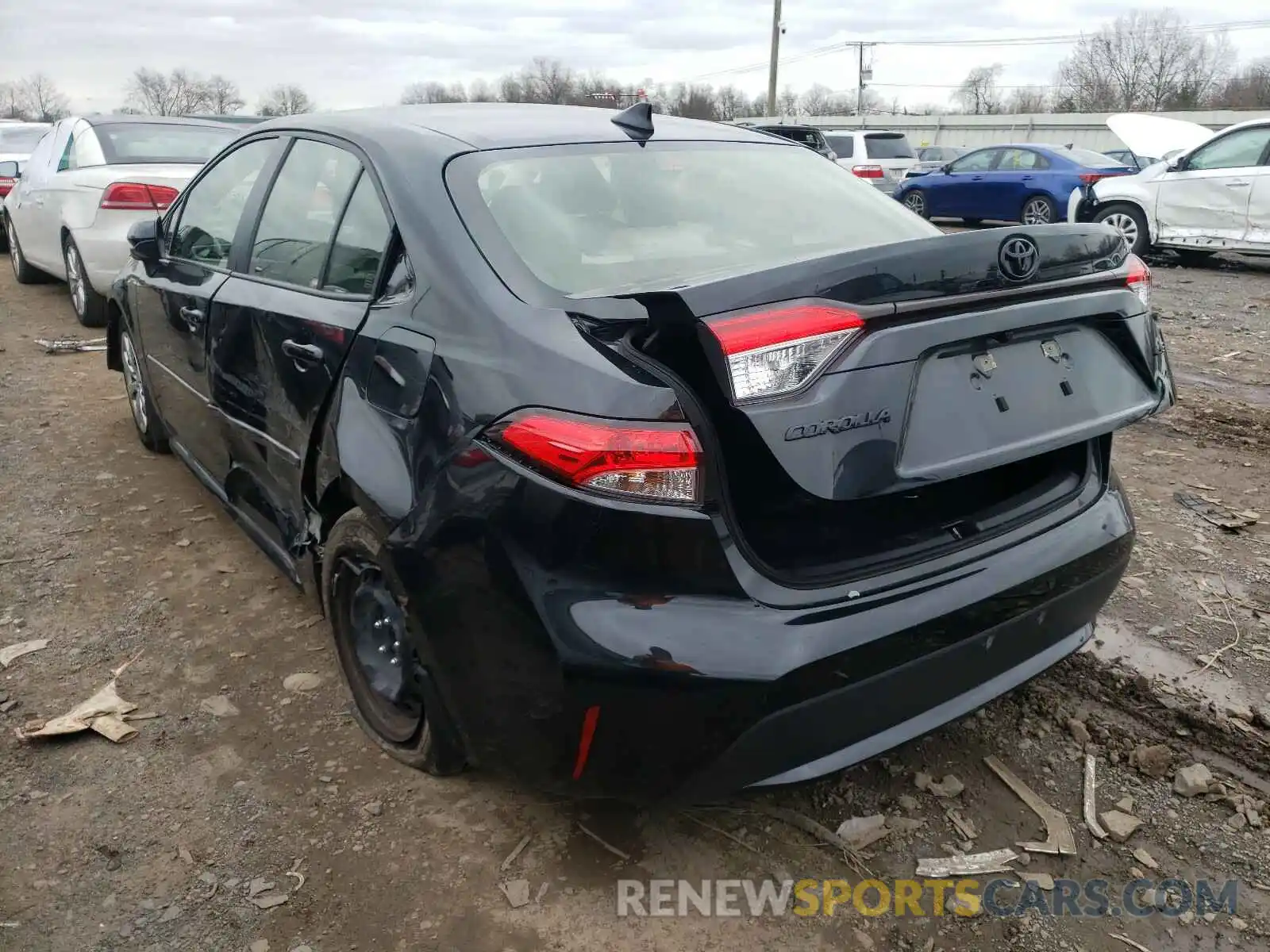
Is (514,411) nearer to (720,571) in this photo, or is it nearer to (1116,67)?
(720,571)

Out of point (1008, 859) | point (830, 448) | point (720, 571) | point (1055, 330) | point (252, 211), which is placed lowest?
point (1008, 859)

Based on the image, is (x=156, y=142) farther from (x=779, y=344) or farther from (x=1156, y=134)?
(x=1156, y=134)

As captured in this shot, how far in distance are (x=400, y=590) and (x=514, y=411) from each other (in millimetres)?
542

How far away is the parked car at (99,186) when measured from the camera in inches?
266

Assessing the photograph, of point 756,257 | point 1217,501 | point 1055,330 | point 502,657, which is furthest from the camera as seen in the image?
point 1217,501

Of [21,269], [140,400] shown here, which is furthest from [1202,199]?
[21,269]

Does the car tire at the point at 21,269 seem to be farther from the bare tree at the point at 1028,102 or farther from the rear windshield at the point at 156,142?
the bare tree at the point at 1028,102

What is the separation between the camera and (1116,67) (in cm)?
6938

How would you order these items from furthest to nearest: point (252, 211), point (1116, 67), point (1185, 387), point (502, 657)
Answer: point (1116, 67)
point (1185, 387)
point (252, 211)
point (502, 657)

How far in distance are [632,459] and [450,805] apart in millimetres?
1174

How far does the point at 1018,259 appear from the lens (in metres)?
1.96

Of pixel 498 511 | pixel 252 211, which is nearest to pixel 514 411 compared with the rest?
pixel 498 511

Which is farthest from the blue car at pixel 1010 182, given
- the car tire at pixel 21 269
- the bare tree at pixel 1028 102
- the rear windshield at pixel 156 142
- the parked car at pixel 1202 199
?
the bare tree at pixel 1028 102

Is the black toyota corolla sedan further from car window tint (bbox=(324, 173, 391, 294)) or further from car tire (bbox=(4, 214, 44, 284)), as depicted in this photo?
car tire (bbox=(4, 214, 44, 284))
